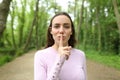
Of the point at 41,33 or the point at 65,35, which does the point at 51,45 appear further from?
the point at 41,33

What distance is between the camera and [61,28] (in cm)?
248

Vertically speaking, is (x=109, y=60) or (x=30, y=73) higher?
(x=30, y=73)

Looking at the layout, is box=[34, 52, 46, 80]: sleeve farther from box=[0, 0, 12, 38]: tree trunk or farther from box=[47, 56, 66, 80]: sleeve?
box=[0, 0, 12, 38]: tree trunk

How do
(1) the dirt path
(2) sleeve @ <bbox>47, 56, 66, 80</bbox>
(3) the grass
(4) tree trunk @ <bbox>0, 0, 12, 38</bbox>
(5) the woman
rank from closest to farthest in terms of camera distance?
(2) sleeve @ <bbox>47, 56, 66, 80</bbox>
(5) the woman
(4) tree trunk @ <bbox>0, 0, 12, 38</bbox>
(1) the dirt path
(3) the grass

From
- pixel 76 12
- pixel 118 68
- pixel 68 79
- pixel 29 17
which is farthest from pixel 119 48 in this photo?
pixel 29 17

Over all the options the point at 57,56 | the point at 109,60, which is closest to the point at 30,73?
the point at 109,60

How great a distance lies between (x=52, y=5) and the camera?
55062 millimetres

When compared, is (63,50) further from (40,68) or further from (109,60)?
(109,60)

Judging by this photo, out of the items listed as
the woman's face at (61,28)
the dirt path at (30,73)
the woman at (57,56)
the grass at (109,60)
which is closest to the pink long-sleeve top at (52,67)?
the woman at (57,56)

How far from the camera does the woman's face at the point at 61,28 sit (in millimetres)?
2471

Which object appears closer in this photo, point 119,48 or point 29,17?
point 119,48

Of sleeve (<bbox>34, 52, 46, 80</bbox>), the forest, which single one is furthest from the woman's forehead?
the forest

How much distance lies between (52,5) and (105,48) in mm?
22754

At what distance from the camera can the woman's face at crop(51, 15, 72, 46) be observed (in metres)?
2.47
